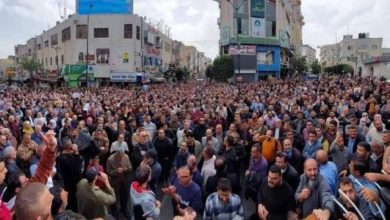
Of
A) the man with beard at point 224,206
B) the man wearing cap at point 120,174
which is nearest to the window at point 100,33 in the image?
the man wearing cap at point 120,174

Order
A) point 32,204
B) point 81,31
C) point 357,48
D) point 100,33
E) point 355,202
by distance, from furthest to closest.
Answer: point 357,48 < point 81,31 < point 100,33 < point 355,202 < point 32,204

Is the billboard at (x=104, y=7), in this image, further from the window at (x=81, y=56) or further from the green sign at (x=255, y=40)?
the green sign at (x=255, y=40)

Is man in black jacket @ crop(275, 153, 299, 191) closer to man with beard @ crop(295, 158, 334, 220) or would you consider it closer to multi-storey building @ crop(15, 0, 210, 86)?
man with beard @ crop(295, 158, 334, 220)

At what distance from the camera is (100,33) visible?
194ft

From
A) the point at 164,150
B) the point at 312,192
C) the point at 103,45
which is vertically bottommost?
the point at 164,150

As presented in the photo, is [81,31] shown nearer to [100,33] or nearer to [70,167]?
[100,33]

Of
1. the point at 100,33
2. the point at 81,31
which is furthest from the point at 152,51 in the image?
the point at 81,31

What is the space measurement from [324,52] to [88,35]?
133 m

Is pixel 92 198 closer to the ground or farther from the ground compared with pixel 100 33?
closer to the ground

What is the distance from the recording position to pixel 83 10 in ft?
181

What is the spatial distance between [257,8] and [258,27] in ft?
9.39

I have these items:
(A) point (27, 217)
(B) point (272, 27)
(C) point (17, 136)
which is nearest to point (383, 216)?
(A) point (27, 217)

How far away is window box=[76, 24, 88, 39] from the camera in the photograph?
59094mm

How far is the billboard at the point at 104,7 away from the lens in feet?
180
